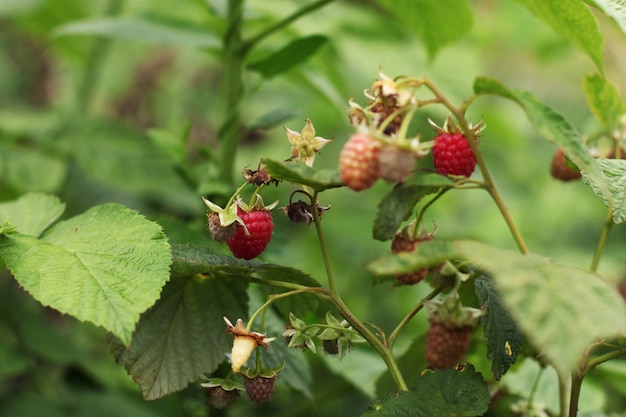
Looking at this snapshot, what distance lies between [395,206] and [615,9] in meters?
0.38

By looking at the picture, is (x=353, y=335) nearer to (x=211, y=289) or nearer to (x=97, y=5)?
(x=211, y=289)

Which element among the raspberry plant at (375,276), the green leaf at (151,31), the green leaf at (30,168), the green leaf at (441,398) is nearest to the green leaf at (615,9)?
the raspberry plant at (375,276)

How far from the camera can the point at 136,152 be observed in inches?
74.2

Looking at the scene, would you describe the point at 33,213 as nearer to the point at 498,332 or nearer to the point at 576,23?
the point at 498,332

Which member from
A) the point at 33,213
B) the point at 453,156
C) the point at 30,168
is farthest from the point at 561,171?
the point at 30,168

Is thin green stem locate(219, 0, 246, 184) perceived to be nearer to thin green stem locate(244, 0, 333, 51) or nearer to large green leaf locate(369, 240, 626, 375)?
thin green stem locate(244, 0, 333, 51)

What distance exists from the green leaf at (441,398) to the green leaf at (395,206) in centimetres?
18

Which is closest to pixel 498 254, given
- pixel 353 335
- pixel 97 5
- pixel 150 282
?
pixel 353 335

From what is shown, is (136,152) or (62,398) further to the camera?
(136,152)

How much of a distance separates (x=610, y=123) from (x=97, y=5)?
2778 millimetres

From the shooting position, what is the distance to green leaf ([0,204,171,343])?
0.77 meters

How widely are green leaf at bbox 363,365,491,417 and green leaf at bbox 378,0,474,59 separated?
2.50 feet

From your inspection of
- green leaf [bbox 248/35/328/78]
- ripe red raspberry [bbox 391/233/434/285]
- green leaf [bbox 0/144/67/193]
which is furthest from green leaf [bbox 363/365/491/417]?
green leaf [bbox 0/144/67/193]

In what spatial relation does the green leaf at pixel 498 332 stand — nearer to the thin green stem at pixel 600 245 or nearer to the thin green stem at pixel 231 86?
the thin green stem at pixel 600 245
